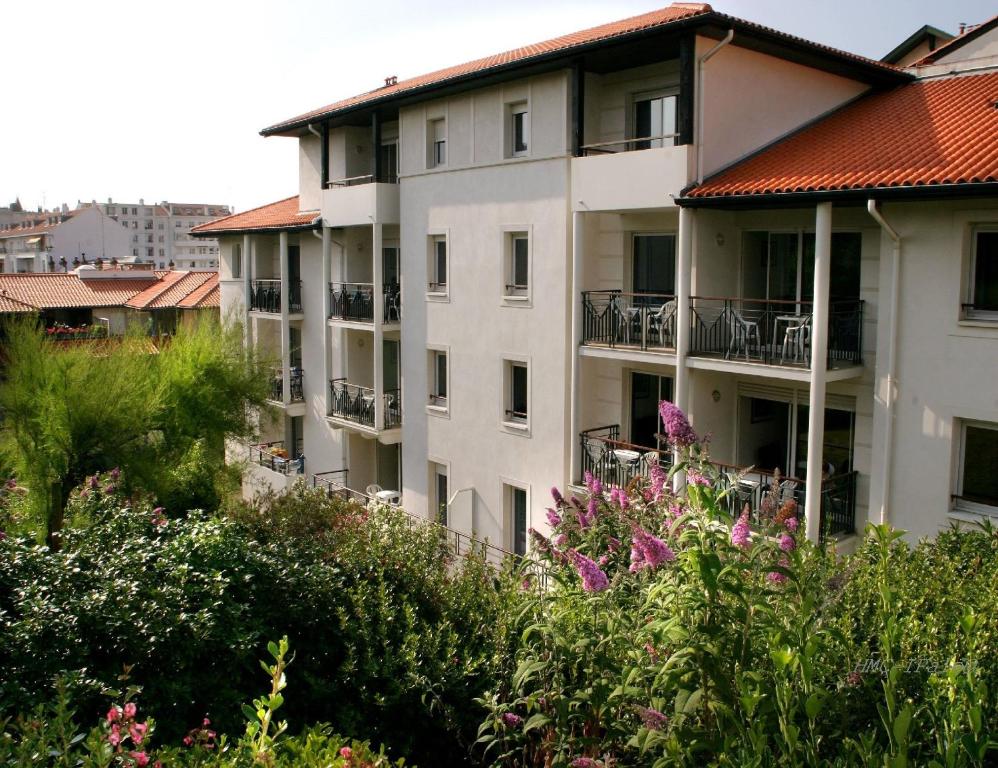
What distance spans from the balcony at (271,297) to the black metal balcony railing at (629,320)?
12802mm

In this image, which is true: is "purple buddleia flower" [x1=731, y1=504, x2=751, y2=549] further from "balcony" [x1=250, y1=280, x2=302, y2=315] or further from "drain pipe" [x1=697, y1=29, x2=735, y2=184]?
"balcony" [x1=250, y1=280, x2=302, y2=315]

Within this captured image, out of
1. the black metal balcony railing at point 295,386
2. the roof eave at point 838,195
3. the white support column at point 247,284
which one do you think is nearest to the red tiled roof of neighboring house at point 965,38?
the roof eave at point 838,195

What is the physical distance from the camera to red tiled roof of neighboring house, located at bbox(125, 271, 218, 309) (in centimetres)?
4581

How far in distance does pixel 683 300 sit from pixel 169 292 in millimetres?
37073

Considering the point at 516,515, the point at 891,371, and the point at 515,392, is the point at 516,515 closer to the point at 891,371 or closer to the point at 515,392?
the point at 515,392

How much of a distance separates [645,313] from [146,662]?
1090 centimetres

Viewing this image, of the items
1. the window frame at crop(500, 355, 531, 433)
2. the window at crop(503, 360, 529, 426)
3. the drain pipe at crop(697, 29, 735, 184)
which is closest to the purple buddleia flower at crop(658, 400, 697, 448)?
the drain pipe at crop(697, 29, 735, 184)

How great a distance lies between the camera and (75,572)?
29.7 feet

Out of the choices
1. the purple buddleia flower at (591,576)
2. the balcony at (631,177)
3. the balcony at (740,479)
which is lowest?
the balcony at (740,479)

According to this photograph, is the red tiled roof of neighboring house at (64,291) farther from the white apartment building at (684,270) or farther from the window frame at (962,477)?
the window frame at (962,477)

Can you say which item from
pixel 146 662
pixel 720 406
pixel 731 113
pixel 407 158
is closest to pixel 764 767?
pixel 146 662

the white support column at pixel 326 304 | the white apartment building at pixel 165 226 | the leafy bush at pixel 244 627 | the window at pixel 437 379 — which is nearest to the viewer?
the leafy bush at pixel 244 627

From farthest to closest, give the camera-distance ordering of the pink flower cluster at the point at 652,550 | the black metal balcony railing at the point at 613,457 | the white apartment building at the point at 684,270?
the black metal balcony railing at the point at 613,457 → the white apartment building at the point at 684,270 → the pink flower cluster at the point at 652,550

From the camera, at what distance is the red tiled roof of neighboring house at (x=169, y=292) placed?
45812 mm
